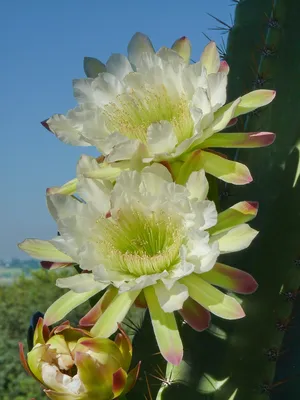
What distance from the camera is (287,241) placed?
0.73 metres

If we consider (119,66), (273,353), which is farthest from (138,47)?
(273,353)

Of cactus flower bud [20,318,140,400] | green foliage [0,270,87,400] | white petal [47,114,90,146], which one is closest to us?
cactus flower bud [20,318,140,400]

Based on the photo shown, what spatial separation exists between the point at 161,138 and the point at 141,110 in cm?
9

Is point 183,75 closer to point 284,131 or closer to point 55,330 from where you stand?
point 284,131

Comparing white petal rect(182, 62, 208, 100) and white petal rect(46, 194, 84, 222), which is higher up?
white petal rect(182, 62, 208, 100)

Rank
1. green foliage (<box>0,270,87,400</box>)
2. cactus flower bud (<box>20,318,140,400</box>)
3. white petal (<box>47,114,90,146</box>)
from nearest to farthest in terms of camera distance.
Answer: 1. cactus flower bud (<box>20,318,140,400</box>)
2. white petal (<box>47,114,90,146</box>)
3. green foliage (<box>0,270,87,400</box>)

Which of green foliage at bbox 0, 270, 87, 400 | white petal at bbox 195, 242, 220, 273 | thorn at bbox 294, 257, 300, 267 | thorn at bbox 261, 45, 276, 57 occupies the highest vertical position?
thorn at bbox 261, 45, 276, 57

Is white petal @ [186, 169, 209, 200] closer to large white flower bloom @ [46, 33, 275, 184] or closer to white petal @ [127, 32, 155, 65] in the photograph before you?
large white flower bloom @ [46, 33, 275, 184]

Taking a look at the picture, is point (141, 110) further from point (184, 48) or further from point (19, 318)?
point (19, 318)

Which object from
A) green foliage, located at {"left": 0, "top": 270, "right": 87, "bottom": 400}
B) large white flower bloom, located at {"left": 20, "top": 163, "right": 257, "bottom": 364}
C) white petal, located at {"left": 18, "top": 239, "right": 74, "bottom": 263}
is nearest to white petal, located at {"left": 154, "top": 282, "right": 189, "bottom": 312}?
large white flower bloom, located at {"left": 20, "top": 163, "right": 257, "bottom": 364}

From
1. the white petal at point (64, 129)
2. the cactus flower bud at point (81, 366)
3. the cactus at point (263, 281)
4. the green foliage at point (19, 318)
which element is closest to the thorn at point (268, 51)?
the cactus at point (263, 281)

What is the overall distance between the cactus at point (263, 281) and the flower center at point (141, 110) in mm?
81

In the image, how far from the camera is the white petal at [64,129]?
2.33 ft

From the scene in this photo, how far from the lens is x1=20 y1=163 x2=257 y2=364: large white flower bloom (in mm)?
625
